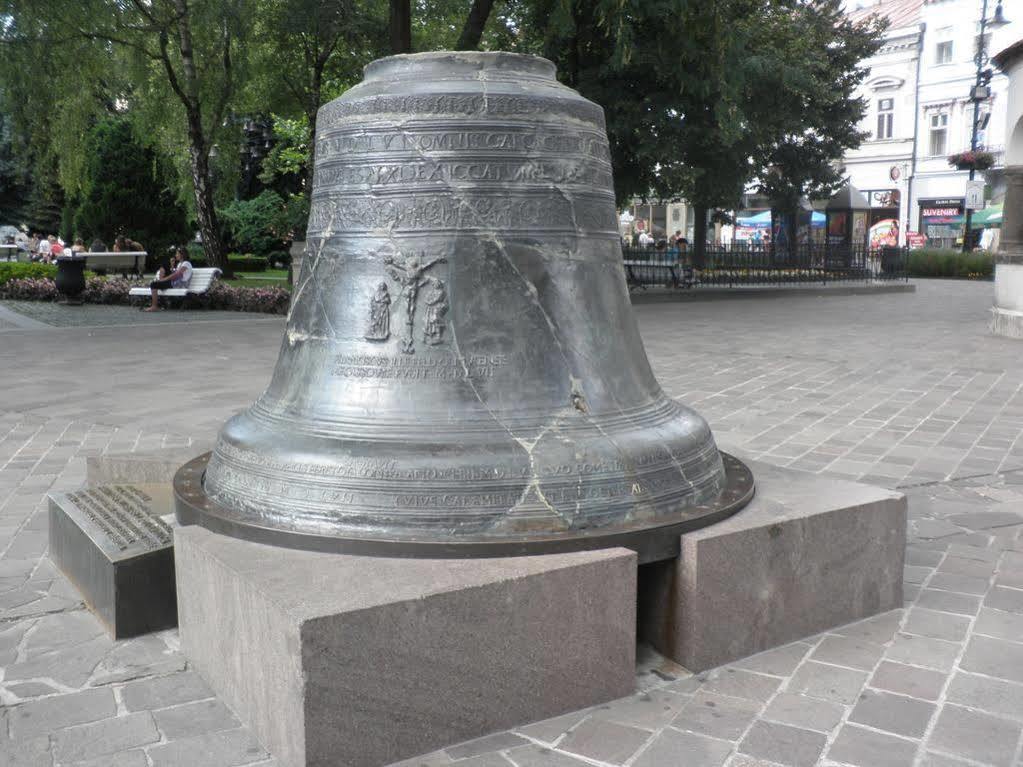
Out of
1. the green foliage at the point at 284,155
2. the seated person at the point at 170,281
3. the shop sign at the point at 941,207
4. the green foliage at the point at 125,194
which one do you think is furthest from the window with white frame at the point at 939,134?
the seated person at the point at 170,281

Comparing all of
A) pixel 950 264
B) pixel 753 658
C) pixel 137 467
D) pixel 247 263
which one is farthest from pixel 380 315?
pixel 950 264

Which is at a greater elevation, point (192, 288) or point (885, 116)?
point (885, 116)

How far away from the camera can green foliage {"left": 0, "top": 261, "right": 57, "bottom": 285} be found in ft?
69.2

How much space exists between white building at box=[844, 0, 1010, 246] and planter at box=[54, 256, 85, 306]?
112 feet

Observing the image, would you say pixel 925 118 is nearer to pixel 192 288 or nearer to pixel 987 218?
pixel 987 218

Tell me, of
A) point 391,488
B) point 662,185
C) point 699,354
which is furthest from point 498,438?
point 662,185

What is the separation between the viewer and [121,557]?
11.4ft

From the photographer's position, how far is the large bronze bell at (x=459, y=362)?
3.12 meters

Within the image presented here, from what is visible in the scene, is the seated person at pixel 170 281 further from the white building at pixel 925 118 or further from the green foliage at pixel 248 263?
the white building at pixel 925 118

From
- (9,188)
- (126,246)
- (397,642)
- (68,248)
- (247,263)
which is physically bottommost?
(397,642)

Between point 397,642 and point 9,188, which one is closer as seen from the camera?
point 397,642

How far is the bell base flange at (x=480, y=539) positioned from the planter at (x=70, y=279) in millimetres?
16497

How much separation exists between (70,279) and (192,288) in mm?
2284

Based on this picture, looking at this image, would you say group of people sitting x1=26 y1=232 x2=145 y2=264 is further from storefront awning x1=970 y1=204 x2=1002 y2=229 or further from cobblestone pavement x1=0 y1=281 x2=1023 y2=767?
storefront awning x1=970 y1=204 x2=1002 y2=229
